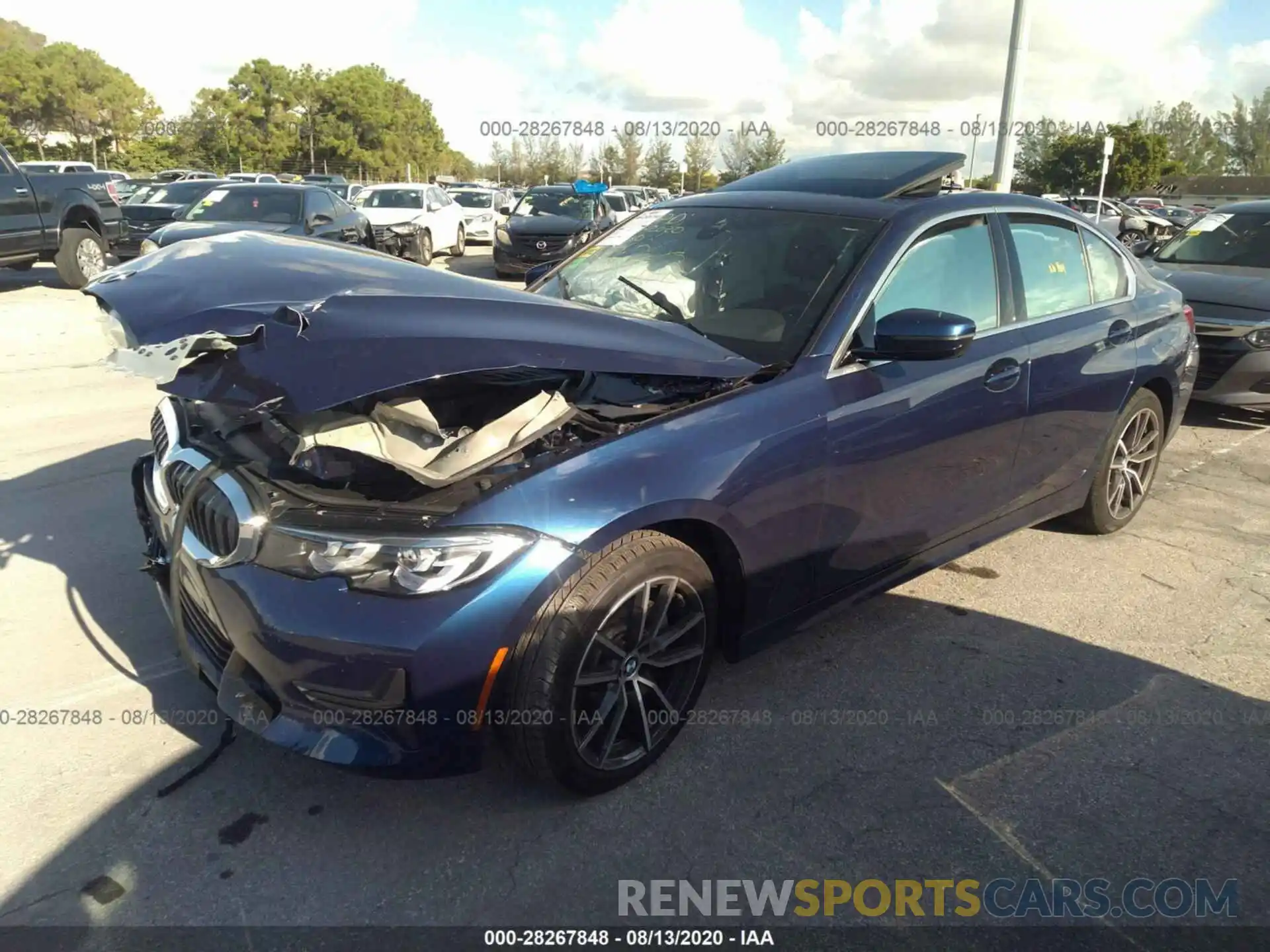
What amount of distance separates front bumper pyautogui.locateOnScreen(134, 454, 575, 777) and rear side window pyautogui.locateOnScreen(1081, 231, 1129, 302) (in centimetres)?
338

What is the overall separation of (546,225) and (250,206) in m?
5.53

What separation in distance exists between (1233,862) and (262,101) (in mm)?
67460

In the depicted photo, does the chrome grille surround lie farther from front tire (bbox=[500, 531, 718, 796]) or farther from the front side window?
the front side window

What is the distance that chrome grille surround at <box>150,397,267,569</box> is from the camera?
2.45 meters

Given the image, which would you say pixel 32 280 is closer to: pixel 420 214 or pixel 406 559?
pixel 420 214

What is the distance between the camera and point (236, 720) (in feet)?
8.14

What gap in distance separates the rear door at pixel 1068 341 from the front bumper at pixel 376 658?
100 inches

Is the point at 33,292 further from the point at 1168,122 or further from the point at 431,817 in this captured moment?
the point at 1168,122

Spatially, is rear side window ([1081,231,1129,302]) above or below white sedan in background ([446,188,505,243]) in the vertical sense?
below

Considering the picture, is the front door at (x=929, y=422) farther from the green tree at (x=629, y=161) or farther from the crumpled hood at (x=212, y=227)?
the green tree at (x=629, y=161)

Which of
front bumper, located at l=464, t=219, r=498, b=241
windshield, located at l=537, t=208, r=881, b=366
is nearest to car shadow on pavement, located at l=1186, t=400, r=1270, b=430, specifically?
windshield, located at l=537, t=208, r=881, b=366

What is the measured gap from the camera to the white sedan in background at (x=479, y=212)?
914 inches

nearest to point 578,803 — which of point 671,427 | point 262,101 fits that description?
point 671,427

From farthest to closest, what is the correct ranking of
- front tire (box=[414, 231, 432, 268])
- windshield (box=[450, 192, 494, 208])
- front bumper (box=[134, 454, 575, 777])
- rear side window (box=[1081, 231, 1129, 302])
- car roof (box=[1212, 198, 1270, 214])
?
windshield (box=[450, 192, 494, 208]) < front tire (box=[414, 231, 432, 268]) < car roof (box=[1212, 198, 1270, 214]) < rear side window (box=[1081, 231, 1129, 302]) < front bumper (box=[134, 454, 575, 777])
